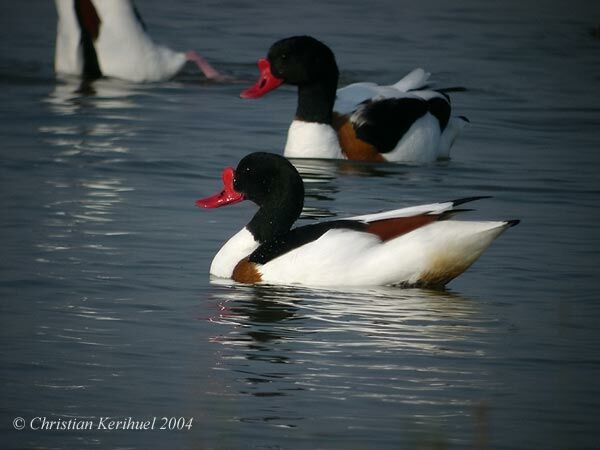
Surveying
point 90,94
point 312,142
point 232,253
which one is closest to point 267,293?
point 232,253

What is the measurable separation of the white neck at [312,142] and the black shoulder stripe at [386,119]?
0.22m

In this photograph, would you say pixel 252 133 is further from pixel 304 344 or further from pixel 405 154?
pixel 304 344

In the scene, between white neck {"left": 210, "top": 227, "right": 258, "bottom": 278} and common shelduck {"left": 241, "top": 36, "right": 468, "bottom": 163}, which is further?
common shelduck {"left": 241, "top": 36, "right": 468, "bottom": 163}

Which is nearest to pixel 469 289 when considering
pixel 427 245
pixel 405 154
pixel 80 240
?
pixel 427 245

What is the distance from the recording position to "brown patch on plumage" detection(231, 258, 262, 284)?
9719 millimetres

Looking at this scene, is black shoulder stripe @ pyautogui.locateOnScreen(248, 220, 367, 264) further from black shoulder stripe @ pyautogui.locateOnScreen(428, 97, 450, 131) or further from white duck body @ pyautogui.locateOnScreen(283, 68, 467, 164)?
black shoulder stripe @ pyautogui.locateOnScreen(428, 97, 450, 131)

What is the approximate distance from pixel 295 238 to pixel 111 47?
8.50 meters

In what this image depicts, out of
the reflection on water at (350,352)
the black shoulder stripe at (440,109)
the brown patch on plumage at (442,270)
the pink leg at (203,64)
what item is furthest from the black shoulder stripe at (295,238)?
the pink leg at (203,64)

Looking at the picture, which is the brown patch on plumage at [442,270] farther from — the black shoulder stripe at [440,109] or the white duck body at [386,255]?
the black shoulder stripe at [440,109]

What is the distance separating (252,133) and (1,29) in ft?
20.1

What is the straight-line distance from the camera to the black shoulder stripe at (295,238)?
956 cm

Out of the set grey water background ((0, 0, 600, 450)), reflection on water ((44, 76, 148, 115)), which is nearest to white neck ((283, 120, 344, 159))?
grey water background ((0, 0, 600, 450))

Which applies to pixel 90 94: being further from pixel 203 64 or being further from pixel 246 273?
pixel 246 273

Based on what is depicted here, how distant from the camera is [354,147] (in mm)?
14008
